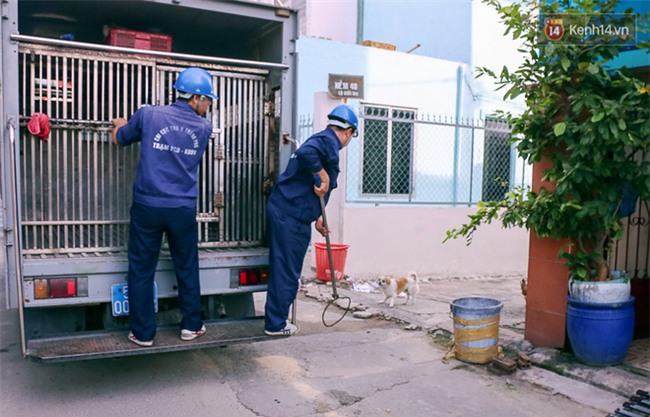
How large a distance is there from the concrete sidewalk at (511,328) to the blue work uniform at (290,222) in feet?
6.77

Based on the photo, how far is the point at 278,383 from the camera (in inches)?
185

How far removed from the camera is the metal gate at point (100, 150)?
14.1 feet

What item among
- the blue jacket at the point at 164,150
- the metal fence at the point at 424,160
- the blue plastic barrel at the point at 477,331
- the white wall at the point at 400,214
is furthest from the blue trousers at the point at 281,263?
the metal fence at the point at 424,160

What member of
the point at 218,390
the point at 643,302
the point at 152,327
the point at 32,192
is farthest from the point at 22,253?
the point at 643,302

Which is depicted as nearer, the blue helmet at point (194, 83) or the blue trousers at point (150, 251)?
the blue trousers at point (150, 251)

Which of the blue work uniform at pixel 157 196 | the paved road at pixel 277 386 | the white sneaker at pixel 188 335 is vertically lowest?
the paved road at pixel 277 386

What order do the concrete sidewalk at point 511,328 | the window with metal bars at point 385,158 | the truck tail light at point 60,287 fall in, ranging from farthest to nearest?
1. the window with metal bars at point 385,158
2. the concrete sidewalk at point 511,328
3. the truck tail light at point 60,287

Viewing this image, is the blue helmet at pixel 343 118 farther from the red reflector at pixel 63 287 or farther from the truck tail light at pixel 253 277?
the red reflector at pixel 63 287

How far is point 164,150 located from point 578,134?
10.9ft

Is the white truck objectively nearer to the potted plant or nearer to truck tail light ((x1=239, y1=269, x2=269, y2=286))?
truck tail light ((x1=239, y1=269, x2=269, y2=286))

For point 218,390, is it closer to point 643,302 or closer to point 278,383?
point 278,383

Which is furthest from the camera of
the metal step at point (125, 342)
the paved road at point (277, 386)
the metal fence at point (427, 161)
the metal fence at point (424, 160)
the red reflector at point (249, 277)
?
the metal fence at point (427, 161)

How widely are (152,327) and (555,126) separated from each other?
11.5 ft

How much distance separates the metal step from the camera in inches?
156
